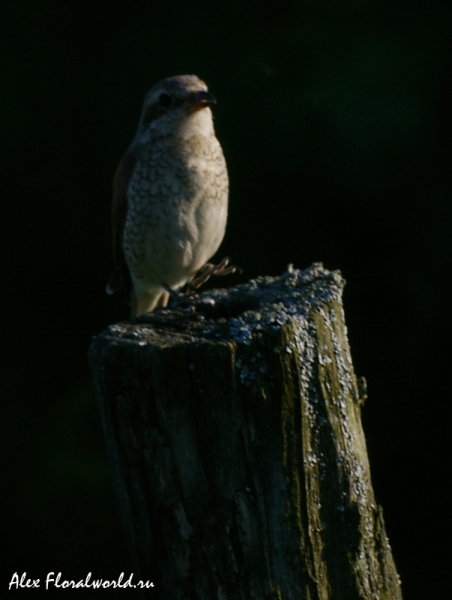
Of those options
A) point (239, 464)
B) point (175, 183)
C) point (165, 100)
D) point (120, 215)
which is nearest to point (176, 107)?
point (165, 100)

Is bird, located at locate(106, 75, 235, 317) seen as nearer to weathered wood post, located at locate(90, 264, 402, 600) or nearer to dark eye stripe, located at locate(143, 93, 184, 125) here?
dark eye stripe, located at locate(143, 93, 184, 125)

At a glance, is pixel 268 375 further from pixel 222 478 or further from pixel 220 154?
pixel 220 154

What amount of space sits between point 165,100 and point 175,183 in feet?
1.18

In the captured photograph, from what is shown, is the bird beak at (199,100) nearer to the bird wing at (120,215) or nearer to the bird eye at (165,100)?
the bird eye at (165,100)

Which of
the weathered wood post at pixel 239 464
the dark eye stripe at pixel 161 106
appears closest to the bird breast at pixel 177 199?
the dark eye stripe at pixel 161 106

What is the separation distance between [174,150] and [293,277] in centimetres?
142

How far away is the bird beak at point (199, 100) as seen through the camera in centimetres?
346

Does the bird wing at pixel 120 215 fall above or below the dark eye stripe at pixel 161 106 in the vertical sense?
below

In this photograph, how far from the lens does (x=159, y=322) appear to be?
221 cm

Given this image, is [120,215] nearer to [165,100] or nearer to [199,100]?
[165,100]

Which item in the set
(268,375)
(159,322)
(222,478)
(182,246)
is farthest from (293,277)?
(182,246)

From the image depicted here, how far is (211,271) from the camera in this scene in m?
3.77

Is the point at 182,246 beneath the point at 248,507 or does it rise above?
above

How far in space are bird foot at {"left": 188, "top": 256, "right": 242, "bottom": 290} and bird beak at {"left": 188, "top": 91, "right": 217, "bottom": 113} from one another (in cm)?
66
